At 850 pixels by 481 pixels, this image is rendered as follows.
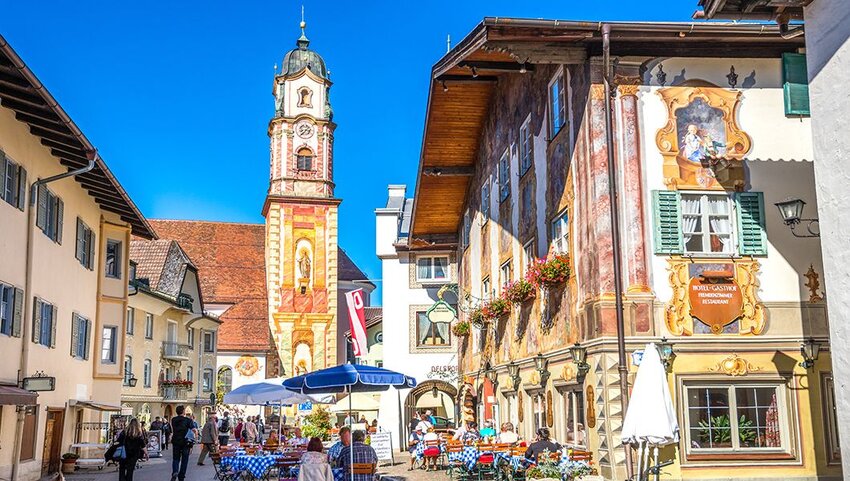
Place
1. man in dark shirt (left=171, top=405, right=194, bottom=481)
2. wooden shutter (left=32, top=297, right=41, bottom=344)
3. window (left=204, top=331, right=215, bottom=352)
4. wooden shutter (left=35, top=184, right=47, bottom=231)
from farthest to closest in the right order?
window (left=204, top=331, right=215, bottom=352), wooden shutter (left=35, top=184, right=47, bottom=231), wooden shutter (left=32, top=297, right=41, bottom=344), man in dark shirt (left=171, top=405, right=194, bottom=481)

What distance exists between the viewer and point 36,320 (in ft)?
65.5

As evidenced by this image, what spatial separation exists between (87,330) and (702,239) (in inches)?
675

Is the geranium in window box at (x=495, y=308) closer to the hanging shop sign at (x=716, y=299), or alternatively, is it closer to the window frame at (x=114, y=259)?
the hanging shop sign at (x=716, y=299)

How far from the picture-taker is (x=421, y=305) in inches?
1478

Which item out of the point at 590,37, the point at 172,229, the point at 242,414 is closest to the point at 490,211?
the point at 590,37

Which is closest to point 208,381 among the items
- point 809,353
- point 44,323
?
point 44,323

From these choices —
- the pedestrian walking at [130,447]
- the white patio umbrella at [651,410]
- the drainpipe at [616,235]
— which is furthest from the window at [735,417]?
the pedestrian walking at [130,447]

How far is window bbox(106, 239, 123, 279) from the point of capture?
28.7 m

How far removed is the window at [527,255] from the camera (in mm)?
20719

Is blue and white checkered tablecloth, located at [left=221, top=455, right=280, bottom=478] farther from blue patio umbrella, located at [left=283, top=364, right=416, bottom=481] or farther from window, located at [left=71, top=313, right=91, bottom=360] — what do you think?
window, located at [left=71, top=313, right=91, bottom=360]

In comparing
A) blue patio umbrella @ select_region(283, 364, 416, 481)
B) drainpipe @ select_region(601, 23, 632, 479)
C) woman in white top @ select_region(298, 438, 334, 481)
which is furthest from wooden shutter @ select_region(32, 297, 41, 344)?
drainpipe @ select_region(601, 23, 632, 479)

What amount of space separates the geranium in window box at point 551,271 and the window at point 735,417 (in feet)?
10.6

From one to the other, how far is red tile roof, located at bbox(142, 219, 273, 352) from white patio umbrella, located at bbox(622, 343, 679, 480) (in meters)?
49.6

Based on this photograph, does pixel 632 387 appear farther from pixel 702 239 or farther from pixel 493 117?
pixel 493 117
